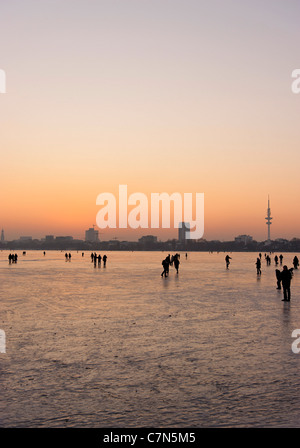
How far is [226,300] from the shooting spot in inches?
701

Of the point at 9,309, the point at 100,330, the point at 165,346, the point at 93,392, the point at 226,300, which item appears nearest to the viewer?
the point at 93,392

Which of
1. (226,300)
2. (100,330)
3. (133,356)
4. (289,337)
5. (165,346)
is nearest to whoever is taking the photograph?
(133,356)

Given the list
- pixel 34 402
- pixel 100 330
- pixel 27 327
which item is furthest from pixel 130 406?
pixel 27 327

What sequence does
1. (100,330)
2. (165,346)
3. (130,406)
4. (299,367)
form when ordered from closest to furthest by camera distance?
(130,406)
(299,367)
(165,346)
(100,330)

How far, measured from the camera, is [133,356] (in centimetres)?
852

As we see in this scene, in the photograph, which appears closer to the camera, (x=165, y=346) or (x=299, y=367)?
(x=299, y=367)
